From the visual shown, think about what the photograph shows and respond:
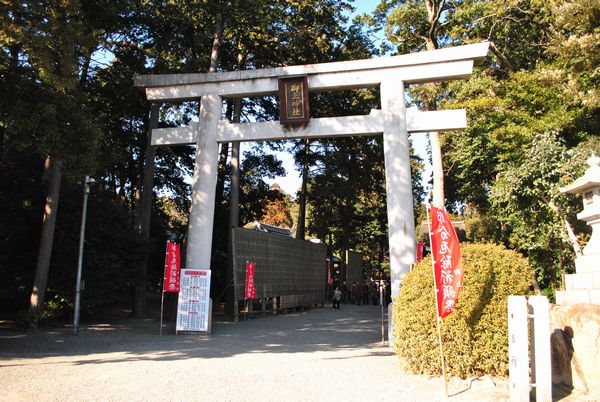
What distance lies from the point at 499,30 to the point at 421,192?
13.8m

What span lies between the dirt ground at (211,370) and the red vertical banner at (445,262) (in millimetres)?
1155

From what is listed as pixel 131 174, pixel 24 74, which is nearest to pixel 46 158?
pixel 24 74

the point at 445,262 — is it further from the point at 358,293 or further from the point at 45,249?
the point at 358,293

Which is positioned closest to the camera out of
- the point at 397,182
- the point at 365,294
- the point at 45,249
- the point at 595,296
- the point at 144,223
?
the point at 595,296

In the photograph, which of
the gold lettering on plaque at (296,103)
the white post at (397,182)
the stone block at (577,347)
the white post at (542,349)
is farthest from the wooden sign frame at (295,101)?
the white post at (542,349)

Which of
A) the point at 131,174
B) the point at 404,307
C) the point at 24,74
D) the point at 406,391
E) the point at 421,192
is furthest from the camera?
the point at 421,192

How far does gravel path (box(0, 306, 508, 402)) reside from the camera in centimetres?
561

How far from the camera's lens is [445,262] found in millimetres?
6098

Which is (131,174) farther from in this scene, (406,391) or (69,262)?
(406,391)

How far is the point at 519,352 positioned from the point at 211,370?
4427 millimetres

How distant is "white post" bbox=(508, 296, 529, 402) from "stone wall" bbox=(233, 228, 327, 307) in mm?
11059

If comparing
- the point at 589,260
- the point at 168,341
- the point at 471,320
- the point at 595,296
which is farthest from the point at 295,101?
Result: the point at 595,296

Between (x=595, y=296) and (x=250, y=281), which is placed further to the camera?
(x=250, y=281)

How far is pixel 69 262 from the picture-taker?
13.9 metres
